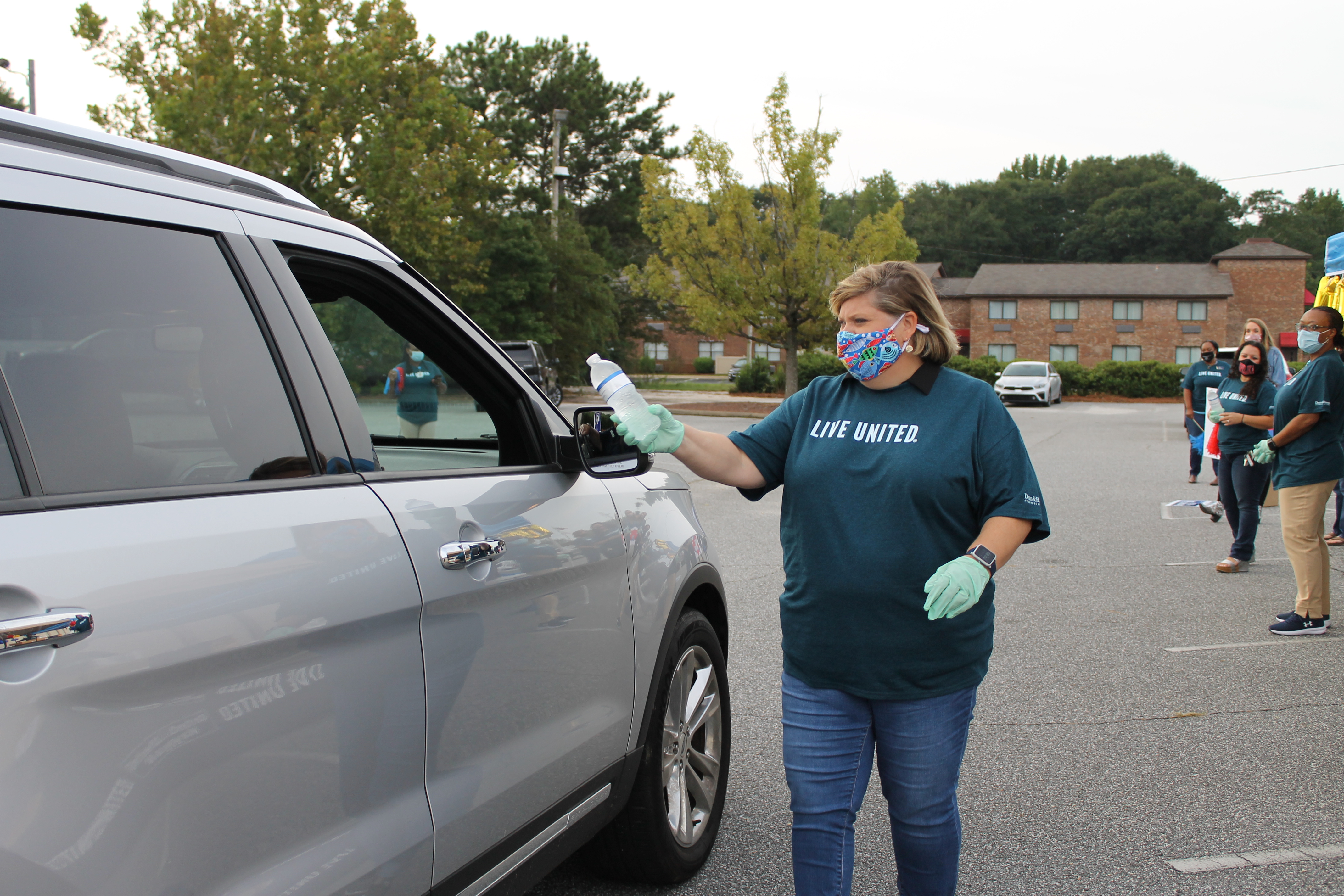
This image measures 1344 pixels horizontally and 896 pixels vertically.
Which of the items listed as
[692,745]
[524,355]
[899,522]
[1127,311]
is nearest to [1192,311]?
[1127,311]

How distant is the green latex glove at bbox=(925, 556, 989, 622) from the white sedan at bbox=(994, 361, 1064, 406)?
35446 millimetres

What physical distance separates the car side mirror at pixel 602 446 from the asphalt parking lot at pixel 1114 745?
4.66 ft

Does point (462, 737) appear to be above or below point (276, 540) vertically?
below

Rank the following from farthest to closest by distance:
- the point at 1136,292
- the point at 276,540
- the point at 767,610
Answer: the point at 1136,292, the point at 767,610, the point at 276,540

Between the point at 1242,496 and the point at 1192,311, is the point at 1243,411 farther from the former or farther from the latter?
the point at 1192,311

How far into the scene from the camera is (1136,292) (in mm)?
62375

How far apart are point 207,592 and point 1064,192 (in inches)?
4502

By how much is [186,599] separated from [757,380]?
3856cm

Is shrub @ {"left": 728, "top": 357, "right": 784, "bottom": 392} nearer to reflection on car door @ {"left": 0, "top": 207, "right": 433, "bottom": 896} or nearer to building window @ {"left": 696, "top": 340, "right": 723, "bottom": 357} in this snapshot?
reflection on car door @ {"left": 0, "top": 207, "right": 433, "bottom": 896}

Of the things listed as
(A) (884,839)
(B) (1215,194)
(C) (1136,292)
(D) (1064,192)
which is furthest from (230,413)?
(D) (1064,192)

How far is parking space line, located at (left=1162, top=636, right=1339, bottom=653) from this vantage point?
5.75 metres

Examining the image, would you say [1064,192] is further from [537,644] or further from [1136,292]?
[537,644]

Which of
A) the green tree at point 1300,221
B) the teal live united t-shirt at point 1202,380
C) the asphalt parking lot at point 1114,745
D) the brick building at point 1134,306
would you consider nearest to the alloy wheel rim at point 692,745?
the asphalt parking lot at point 1114,745

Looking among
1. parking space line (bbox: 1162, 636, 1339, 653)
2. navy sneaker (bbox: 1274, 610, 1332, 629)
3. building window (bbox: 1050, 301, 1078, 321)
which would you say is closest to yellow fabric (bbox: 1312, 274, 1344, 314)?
navy sneaker (bbox: 1274, 610, 1332, 629)
